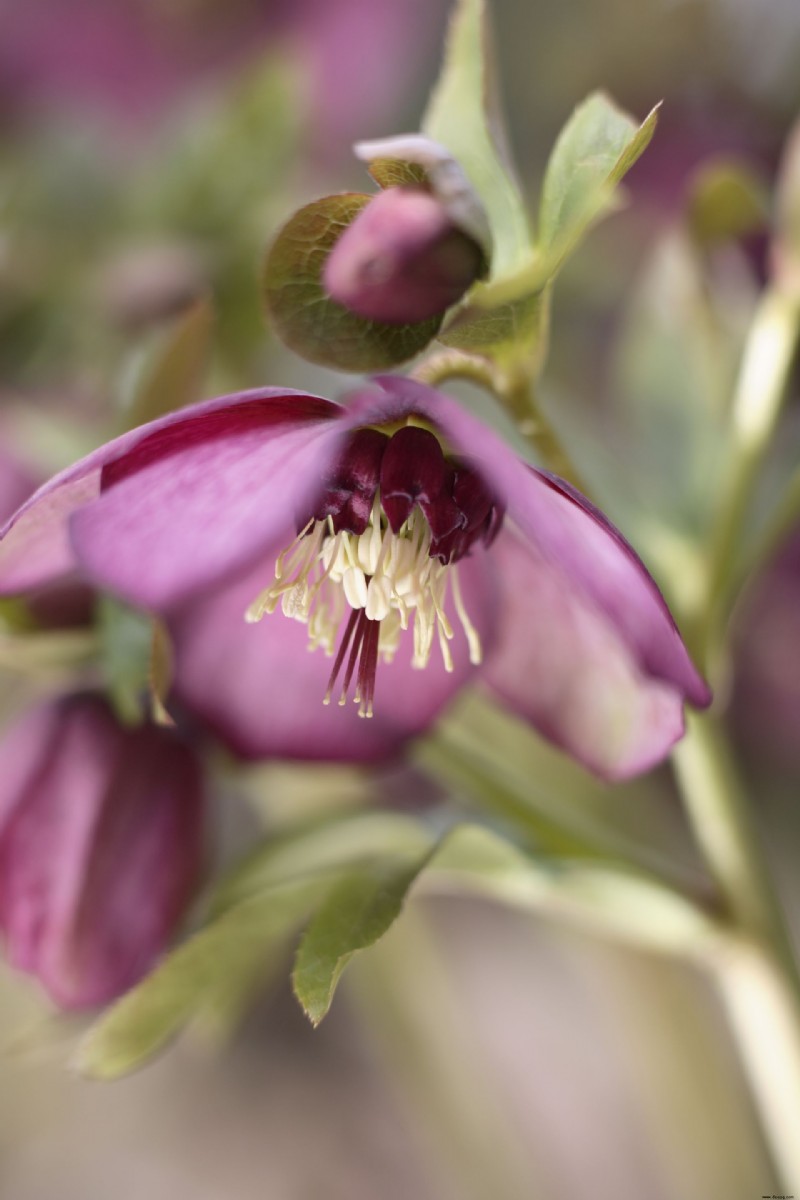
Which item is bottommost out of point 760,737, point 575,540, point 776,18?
point 760,737

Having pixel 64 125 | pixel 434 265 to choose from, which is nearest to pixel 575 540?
pixel 434 265

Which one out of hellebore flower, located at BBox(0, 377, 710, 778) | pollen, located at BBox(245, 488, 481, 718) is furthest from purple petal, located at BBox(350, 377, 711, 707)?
pollen, located at BBox(245, 488, 481, 718)

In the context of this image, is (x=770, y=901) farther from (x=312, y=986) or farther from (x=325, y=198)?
(x=325, y=198)

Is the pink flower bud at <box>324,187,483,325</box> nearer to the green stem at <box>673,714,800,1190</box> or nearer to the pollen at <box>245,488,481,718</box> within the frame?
the pollen at <box>245,488,481,718</box>

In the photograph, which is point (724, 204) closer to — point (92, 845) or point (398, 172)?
point (398, 172)

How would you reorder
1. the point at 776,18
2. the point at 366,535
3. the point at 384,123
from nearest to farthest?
the point at 366,535 → the point at 776,18 → the point at 384,123

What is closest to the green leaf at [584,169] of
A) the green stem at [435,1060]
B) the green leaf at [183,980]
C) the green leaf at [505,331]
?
the green leaf at [505,331]
